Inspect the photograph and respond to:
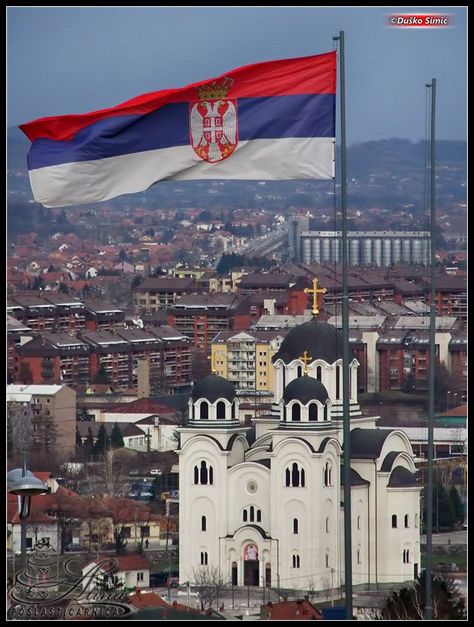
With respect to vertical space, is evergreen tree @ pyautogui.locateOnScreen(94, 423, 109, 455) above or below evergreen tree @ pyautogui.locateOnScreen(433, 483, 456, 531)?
above

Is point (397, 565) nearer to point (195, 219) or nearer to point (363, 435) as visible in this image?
point (363, 435)

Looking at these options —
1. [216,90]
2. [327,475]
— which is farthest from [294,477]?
[216,90]

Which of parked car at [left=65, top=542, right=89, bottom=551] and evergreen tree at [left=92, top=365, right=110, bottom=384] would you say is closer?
parked car at [left=65, top=542, right=89, bottom=551]

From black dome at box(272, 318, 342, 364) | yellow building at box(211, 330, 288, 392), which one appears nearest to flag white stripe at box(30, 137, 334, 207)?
black dome at box(272, 318, 342, 364)

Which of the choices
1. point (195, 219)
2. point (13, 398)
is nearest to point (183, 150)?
point (13, 398)

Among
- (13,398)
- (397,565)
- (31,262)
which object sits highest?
(31,262)

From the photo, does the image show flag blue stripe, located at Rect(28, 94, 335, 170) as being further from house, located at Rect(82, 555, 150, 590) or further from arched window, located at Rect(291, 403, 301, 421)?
arched window, located at Rect(291, 403, 301, 421)
